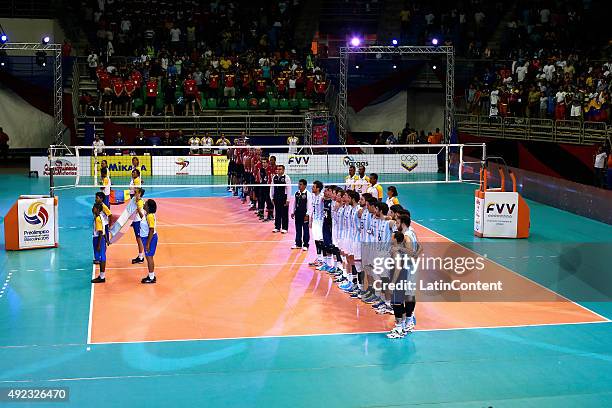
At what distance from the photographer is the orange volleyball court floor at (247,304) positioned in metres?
13.1

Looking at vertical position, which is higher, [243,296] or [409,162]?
[409,162]

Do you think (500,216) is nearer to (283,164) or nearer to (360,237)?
(360,237)

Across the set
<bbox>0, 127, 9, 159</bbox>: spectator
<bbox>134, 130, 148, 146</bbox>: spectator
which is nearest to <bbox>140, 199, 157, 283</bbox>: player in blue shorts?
<bbox>134, 130, 148, 146</bbox>: spectator

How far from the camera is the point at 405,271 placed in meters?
12.3

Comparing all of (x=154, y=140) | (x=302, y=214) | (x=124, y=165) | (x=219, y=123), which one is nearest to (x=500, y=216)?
(x=302, y=214)

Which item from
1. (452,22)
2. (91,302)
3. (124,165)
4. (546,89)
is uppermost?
(452,22)

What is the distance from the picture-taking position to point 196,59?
4103 centimetres

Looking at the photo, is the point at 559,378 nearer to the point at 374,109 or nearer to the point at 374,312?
the point at 374,312

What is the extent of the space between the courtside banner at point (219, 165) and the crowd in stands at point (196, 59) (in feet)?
14.2

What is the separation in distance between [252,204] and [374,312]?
40.1ft

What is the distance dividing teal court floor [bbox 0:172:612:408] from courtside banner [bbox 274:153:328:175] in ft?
67.2

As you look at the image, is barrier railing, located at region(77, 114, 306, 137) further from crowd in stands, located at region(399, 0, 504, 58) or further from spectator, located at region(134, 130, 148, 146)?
crowd in stands, located at region(399, 0, 504, 58)

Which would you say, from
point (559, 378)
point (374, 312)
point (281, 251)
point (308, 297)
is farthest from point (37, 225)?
point (559, 378)

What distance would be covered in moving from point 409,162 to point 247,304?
23.0m
